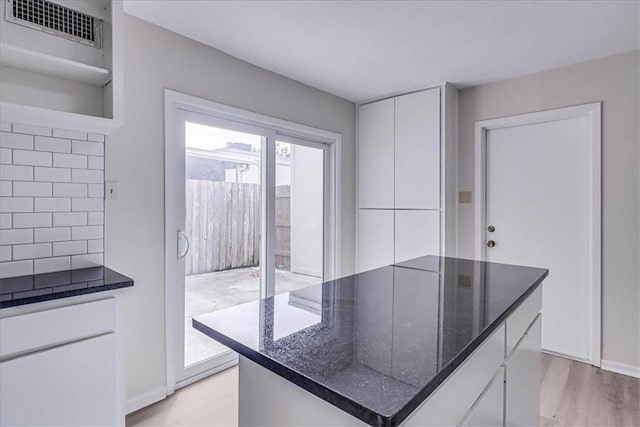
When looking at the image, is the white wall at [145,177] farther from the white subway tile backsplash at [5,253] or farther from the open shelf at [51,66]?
the white subway tile backsplash at [5,253]

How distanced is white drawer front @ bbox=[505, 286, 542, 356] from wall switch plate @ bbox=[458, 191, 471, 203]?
67.3 inches

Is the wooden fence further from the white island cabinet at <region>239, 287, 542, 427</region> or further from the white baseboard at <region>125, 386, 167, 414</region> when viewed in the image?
the white island cabinet at <region>239, 287, 542, 427</region>

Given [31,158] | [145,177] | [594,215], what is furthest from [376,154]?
[31,158]

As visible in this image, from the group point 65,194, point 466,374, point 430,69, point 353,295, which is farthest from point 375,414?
point 430,69

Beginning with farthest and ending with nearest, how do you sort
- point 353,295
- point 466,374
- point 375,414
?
point 353,295, point 466,374, point 375,414

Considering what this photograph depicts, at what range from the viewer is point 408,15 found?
2.05 m

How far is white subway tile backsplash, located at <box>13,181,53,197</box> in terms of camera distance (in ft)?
5.43

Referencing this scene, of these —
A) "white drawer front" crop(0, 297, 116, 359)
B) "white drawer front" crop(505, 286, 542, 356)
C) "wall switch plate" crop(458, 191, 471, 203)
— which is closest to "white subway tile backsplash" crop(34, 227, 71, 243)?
"white drawer front" crop(0, 297, 116, 359)

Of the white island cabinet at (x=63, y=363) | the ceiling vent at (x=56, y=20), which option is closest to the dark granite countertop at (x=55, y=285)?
the white island cabinet at (x=63, y=363)

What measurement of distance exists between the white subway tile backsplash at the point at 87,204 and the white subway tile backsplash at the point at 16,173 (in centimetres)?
22

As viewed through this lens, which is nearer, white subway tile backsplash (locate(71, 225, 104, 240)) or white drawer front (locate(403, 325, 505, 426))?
white drawer front (locate(403, 325, 505, 426))

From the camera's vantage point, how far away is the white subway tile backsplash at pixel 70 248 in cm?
177

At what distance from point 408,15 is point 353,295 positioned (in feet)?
5.69

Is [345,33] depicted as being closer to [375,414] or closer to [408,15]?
[408,15]
